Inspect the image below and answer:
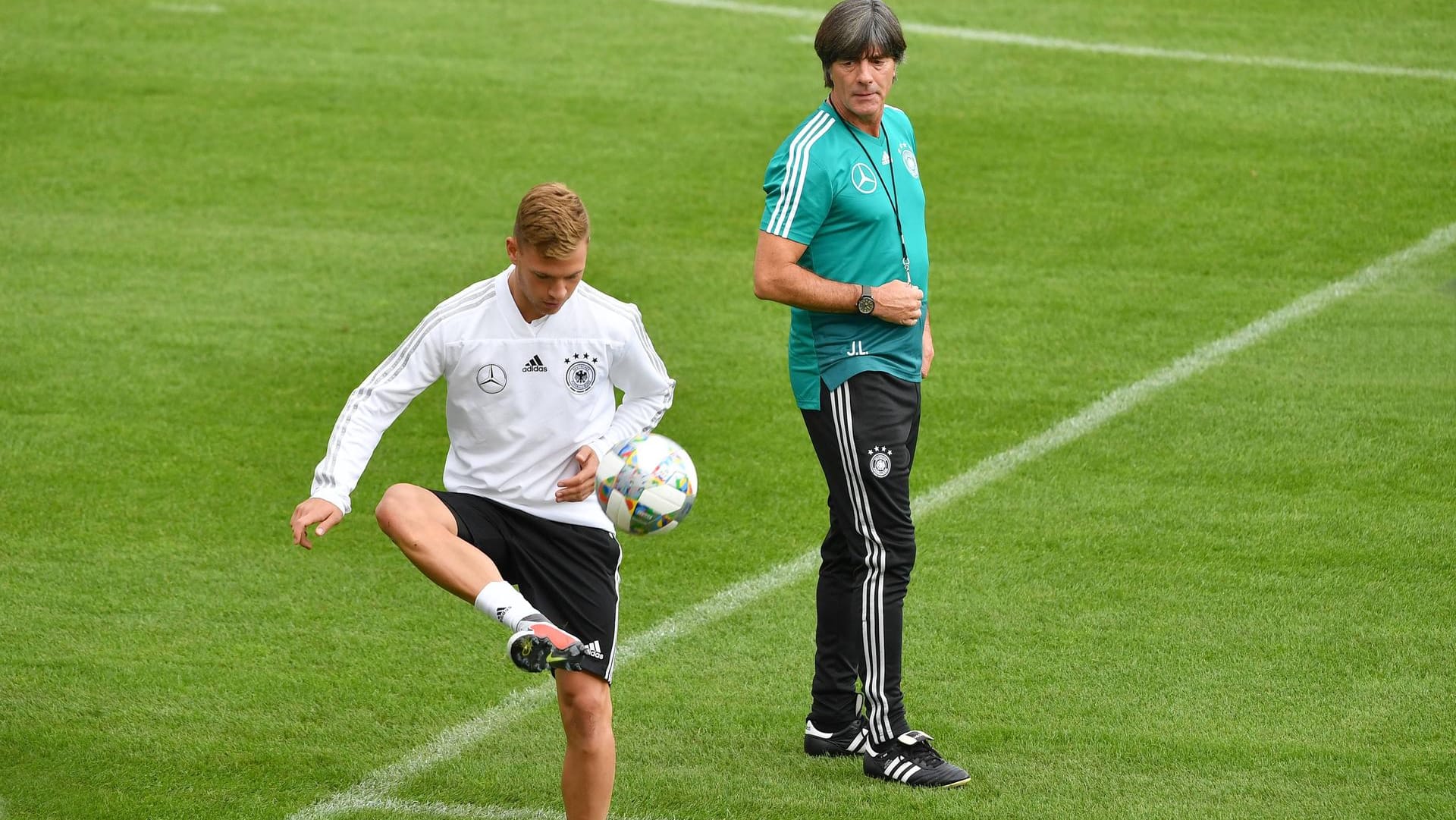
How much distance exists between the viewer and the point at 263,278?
39.6ft

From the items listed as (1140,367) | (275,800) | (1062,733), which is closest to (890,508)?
(1062,733)

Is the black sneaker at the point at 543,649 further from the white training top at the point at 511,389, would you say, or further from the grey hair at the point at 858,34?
the grey hair at the point at 858,34

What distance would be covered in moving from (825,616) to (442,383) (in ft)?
15.8

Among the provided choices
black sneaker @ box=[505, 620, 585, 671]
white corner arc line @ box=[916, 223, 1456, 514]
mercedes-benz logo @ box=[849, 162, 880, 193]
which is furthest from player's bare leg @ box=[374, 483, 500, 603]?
white corner arc line @ box=[916, 223, 1456, 514]

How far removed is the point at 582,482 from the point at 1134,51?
501 inches

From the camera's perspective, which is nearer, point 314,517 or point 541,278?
point 314,517

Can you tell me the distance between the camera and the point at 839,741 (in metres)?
6.27

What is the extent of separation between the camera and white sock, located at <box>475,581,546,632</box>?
4.87 meters

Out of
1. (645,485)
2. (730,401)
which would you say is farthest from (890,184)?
(730,401)

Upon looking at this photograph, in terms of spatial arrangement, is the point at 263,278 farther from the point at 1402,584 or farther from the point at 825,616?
the point at 1402,584

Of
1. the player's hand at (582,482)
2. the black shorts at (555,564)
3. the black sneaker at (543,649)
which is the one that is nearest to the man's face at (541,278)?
the player's hand at (582,482)

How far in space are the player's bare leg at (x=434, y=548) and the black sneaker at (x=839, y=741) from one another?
1.68 m

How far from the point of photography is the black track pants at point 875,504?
5895 millimetres

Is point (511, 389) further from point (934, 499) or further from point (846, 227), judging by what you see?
point (934, 499)
